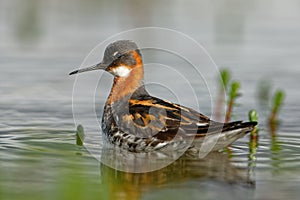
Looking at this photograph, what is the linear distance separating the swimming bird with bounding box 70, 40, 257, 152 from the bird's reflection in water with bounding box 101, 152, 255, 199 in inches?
8.6

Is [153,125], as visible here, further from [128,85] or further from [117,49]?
[117,49]

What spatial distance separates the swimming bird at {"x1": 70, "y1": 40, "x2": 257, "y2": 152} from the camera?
8.85 meters

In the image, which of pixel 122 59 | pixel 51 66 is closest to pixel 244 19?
pixel 51 66

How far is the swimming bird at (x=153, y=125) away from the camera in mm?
8852

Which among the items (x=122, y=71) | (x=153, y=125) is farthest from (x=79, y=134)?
(x=122, y=71)

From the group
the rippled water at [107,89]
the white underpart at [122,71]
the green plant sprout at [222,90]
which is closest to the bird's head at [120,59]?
the white underpart at [122,71]

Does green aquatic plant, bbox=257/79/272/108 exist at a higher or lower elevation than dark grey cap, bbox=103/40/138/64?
lower

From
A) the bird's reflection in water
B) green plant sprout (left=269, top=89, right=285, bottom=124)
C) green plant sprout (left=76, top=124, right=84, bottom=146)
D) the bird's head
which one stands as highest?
the bird's head

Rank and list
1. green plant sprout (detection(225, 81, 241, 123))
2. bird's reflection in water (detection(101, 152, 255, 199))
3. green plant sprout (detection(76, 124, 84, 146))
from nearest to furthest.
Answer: bird's reflection in water (detection(101, 152, 255, 199))
green plant sprout (detection(76, 124, 84, 146))
green plant sprout (detection(225, 81, 241, 123))

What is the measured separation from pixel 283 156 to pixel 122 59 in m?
2.45

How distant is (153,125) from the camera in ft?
30.1

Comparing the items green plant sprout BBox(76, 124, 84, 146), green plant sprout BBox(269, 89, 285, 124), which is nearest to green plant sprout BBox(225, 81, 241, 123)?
green plant sprout BBox(269, 89, 285, 124)

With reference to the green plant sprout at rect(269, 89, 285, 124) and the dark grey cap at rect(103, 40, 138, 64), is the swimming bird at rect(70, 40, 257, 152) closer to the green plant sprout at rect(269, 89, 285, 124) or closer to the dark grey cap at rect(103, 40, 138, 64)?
the dark grey cap at rect(103, 40, 138, 64)

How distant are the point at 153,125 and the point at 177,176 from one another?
1.15 meters
